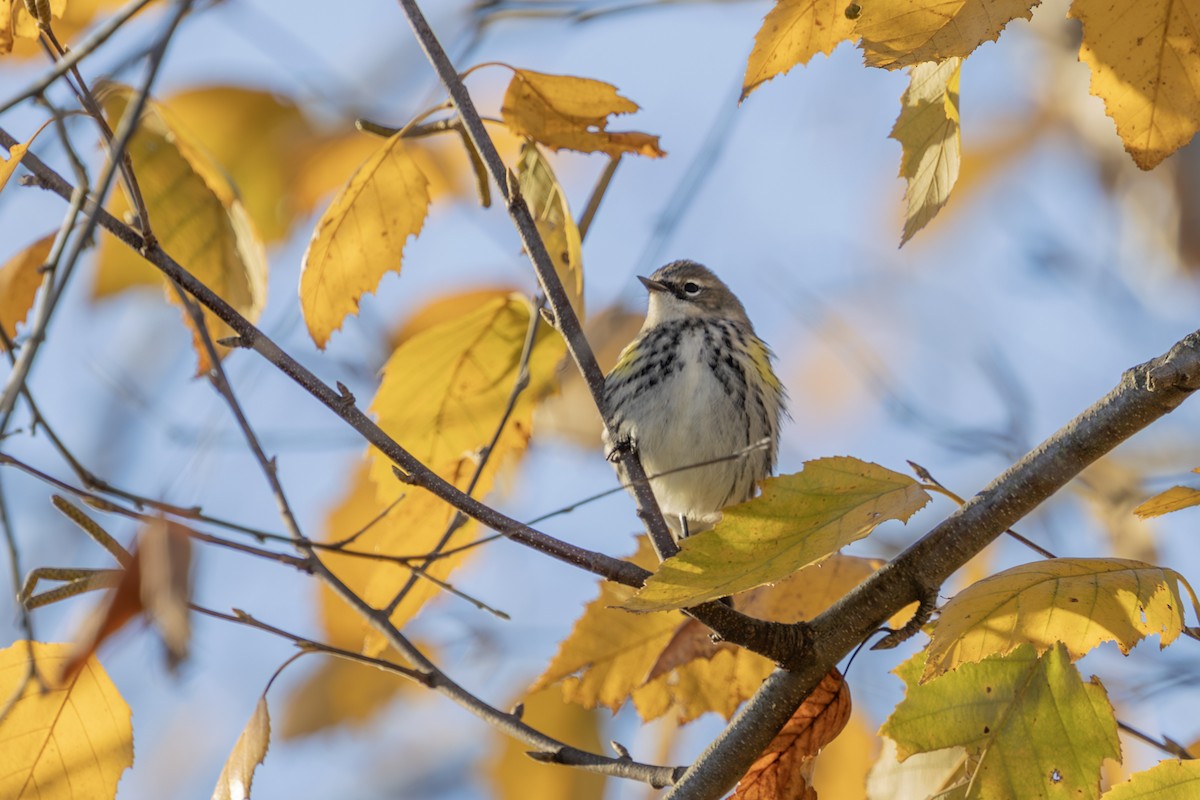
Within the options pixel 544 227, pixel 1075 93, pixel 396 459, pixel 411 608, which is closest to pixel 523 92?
pixel 544 227

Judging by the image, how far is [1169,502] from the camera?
1.94 meters

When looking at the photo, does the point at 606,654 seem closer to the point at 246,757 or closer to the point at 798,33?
the point at 246,757

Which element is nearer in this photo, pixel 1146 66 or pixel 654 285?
pixel 1146 66

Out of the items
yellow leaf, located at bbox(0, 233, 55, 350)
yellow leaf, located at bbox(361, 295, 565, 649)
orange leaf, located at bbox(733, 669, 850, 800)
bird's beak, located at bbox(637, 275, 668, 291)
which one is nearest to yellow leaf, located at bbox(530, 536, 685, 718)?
yellow leaf, located at bbox(361, 295, 565, 649)

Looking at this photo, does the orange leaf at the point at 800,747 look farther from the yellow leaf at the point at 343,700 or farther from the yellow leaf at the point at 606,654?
the yellow leaf at the point at 343,700

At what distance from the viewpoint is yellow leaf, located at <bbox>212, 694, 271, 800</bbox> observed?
2.12 meters

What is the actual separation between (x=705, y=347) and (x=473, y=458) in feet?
5.54

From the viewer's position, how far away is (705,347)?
14.2ft

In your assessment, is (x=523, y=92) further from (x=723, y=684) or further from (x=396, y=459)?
(x=723, y=684)

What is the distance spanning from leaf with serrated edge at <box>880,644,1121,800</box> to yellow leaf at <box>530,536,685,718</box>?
0.87m

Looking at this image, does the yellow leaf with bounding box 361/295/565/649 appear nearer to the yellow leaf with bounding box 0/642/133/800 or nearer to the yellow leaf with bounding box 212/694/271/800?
the yellow leaf with bounding box 212/694/271/800

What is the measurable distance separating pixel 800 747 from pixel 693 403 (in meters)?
1.97

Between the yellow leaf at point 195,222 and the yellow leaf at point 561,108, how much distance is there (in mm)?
643

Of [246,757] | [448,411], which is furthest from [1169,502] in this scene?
[246,757]
